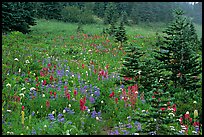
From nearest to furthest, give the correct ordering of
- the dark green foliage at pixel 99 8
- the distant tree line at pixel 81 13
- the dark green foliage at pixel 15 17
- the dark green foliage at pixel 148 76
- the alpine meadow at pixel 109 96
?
the alpine meadow at pixel 109 96, the dark green foliage at pixel 148 76, the dark green foliage at pixel 15 17, the distant tree line at pixel 81 13, the dark green foliage at pixel 99 8

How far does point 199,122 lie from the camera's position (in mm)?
6934

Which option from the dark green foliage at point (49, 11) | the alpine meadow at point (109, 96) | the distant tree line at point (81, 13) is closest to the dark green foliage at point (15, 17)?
the distant tree line at point (81, 13)

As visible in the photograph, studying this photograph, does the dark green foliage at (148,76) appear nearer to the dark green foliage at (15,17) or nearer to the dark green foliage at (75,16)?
the dark green foliage at (15,17)

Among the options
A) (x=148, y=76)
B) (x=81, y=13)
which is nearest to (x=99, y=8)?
(x=81, y=13)

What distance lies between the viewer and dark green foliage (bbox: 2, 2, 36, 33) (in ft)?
87.2

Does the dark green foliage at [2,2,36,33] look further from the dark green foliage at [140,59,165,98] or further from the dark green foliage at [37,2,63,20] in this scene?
the dark green foliage at [140,59,165,98]

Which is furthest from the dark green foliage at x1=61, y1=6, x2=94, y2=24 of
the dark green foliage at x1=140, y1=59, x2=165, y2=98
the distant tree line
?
the dark green foliage at x1=140, y1=59, x2=165, y2=98

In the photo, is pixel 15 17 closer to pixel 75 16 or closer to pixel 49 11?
pixel 75 16

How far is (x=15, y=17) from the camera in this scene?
2691 cm

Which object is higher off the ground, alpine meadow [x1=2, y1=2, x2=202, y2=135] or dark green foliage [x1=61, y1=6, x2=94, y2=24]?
alpine meadow [x1=2, y1=2, x2=202, y2=135]

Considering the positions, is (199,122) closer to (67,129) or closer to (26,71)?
(67,129)

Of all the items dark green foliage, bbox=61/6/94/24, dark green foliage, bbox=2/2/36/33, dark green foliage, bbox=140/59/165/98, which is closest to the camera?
dark green foliage, bbox=140/59/165/98

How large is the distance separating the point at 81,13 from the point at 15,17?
25733 mm

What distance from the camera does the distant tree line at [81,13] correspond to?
2830 cm
